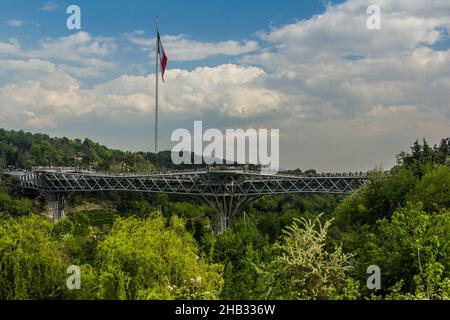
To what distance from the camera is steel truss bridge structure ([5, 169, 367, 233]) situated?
70.8 m

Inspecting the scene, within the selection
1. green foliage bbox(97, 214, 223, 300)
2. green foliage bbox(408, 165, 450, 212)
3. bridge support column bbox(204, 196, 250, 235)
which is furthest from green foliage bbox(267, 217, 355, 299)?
bridge support column bbox(204, 196, 250, 235)

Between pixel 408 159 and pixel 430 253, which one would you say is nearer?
pixel 430 253

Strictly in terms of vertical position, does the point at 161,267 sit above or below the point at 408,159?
below

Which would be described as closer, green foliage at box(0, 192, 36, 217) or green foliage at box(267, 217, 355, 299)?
green foliage at box(267, 217, 355, 299)

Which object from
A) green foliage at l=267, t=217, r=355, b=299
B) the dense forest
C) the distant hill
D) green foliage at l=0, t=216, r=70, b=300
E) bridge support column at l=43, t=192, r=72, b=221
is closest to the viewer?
green foliage at l=267, t=217, r=355, b=299

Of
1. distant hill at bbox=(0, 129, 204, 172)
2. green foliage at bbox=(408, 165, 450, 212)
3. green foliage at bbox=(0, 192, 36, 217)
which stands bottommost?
green foliage at bbox=(0, 192, 36, 217)

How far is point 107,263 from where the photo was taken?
18406 millimetres

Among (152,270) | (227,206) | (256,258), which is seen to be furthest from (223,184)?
(152,270)

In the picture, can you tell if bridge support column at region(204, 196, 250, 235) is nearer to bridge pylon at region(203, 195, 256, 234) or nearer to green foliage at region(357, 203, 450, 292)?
bridge pylon at region(203, 195, 256, 234)

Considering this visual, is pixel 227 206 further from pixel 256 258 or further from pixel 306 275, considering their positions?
pixel 306 275
